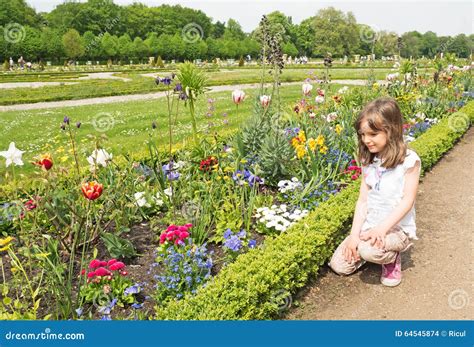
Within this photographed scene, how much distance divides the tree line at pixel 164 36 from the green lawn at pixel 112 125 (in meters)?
2.32

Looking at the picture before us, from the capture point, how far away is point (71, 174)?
195 inches

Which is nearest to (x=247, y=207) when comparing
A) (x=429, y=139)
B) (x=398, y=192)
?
(x=398, y=192)

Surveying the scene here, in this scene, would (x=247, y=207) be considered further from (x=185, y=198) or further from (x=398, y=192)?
(x=398, y=192)

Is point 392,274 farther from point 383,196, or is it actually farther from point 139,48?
point 139,48

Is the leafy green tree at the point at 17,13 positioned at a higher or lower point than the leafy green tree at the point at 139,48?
higher

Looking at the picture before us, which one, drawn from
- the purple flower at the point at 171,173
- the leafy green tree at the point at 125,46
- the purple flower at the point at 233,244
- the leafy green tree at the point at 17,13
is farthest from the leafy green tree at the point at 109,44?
the purple flower at the point at 233,244

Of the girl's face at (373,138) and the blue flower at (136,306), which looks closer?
the blue flower at (136,306)

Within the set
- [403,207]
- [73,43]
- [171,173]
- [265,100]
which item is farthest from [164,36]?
[403,207]

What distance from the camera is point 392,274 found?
3488 millimetres

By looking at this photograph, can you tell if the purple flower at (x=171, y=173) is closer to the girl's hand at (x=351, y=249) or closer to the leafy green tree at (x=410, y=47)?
the girl's hand at (x=351, y=249)

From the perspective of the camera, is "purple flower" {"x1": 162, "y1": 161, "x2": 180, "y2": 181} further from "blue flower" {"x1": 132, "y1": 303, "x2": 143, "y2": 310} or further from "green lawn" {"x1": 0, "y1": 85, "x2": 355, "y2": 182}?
"blue flower" {"x1": 132, "y1": 303, "x2": 143, "y2": 310}

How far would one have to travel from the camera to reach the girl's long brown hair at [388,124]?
3.20 meters

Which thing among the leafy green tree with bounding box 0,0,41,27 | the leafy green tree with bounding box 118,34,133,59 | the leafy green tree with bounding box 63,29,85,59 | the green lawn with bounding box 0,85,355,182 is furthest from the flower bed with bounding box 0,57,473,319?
the leafy green tree with bounding box 0,0,41,27

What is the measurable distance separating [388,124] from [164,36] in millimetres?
21192
